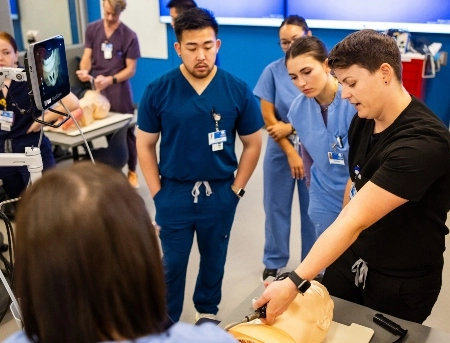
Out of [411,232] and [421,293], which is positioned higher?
[411,232]

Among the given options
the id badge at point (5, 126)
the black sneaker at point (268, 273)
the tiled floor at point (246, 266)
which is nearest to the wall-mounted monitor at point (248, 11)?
the tiled floor at point (246, 266)

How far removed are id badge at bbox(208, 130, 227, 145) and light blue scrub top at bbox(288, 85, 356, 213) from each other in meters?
0.29

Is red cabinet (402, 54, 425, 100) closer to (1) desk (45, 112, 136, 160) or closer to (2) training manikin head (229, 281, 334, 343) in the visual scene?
(1) desk (45, 112, 136, 160)

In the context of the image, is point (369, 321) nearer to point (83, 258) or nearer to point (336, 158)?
point (336, 158)

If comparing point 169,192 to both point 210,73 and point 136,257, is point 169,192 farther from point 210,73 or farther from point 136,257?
point 136,257

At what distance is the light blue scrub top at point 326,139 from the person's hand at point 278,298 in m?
0.76

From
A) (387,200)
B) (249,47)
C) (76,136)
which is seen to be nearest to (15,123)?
(76,136)

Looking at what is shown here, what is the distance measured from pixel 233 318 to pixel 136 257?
697 mm

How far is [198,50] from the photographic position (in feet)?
5.98

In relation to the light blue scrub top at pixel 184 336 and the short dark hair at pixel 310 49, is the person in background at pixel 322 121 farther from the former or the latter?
the light blue scrub top at pixel 184 336

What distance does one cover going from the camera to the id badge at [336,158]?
1.78 m

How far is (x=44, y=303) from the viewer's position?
2.00ft

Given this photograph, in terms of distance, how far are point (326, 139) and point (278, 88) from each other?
0.57 meters

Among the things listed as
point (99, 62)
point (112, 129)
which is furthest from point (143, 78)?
point (112, 129)
